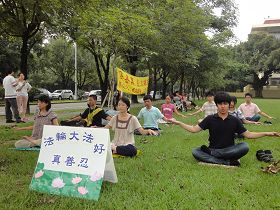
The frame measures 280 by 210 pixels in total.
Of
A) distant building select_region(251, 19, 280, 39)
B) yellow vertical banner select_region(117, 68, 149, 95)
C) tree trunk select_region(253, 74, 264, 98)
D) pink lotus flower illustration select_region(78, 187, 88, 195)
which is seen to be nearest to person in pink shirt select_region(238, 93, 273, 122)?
yellow vertical banner select_region(117, 68, 149, 95)

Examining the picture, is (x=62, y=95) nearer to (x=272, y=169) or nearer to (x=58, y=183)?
(x=272, y=169)

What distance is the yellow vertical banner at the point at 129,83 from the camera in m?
14.5

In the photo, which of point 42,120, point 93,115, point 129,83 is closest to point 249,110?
point 129,83

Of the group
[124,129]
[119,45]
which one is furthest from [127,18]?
[124,129]

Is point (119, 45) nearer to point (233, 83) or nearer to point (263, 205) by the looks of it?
point (263, 205)

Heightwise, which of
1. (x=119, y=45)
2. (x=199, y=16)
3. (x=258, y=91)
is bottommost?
(x=258, y=91)

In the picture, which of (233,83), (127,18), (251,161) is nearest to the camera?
(251,161)

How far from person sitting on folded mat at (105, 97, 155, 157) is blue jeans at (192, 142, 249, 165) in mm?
1206

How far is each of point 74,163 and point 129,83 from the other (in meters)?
10.2

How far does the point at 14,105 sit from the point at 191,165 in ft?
28.4

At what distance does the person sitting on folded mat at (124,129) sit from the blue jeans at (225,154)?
121 cm

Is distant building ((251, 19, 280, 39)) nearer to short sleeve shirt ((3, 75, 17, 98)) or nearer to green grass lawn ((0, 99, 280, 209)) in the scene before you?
short sleeve shirt ((3, 75, 17, 98))

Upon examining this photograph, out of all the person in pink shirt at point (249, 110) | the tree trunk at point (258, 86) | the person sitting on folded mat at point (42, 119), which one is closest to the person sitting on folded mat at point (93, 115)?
the person sitting on folded mat at point (42, 119)

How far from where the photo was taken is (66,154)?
5148mm
